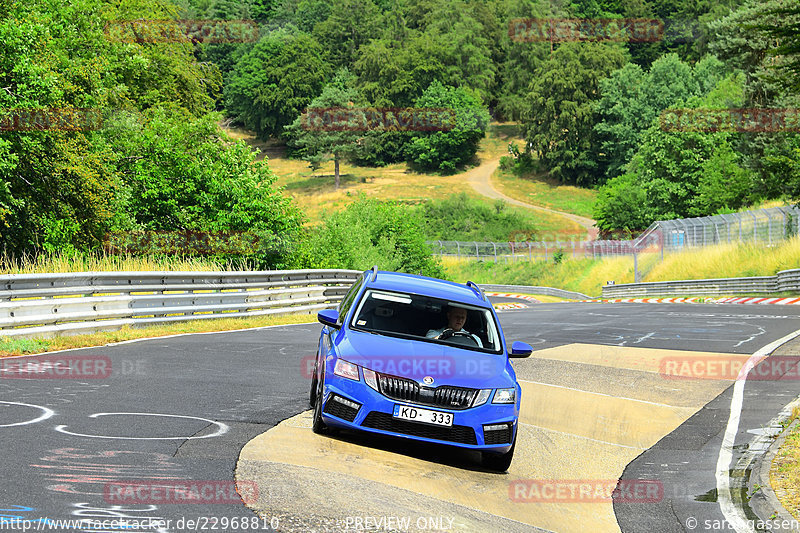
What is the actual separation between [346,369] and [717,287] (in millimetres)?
38832

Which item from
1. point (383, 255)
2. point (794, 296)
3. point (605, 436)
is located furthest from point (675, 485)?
point (383, 255)

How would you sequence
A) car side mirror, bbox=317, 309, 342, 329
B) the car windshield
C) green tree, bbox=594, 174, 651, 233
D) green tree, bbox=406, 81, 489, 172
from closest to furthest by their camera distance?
the car windshield
car side mirror, bbox=317, 309, 342, 329
green tree, bbox=594, 174, 651, 233
green tree, bbox=406, 81, 489, 172

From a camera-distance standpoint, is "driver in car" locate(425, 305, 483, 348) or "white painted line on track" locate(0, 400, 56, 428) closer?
"white painted line on track" locate(0, 400, 56, 428)

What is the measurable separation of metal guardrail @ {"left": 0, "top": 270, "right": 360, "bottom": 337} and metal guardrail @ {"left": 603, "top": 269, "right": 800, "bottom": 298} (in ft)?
73.4

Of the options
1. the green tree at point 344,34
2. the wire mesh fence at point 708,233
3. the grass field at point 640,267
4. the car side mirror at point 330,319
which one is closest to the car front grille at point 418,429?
the car side mirror at point 330,319

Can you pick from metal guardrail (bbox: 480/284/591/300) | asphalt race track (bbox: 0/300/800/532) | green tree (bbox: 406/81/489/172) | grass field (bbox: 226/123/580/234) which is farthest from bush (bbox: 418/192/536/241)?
asphalt race track (bbox: 0/300/800/532)

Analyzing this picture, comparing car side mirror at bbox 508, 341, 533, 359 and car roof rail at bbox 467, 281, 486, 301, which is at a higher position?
car roof rail at bbox 467, 281, 486, 301

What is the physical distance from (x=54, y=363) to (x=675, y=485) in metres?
8.25

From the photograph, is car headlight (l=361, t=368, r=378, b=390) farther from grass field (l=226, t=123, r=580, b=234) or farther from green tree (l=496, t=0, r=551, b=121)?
green tree (l=496, t=0, r=551, b=121)

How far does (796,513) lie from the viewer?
688 centimetres

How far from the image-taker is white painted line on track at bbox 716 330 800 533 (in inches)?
272

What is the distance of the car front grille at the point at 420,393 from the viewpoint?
7871 mm

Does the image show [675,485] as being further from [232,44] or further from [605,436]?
[232,44]

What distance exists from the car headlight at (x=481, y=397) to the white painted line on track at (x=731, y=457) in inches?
83.7
